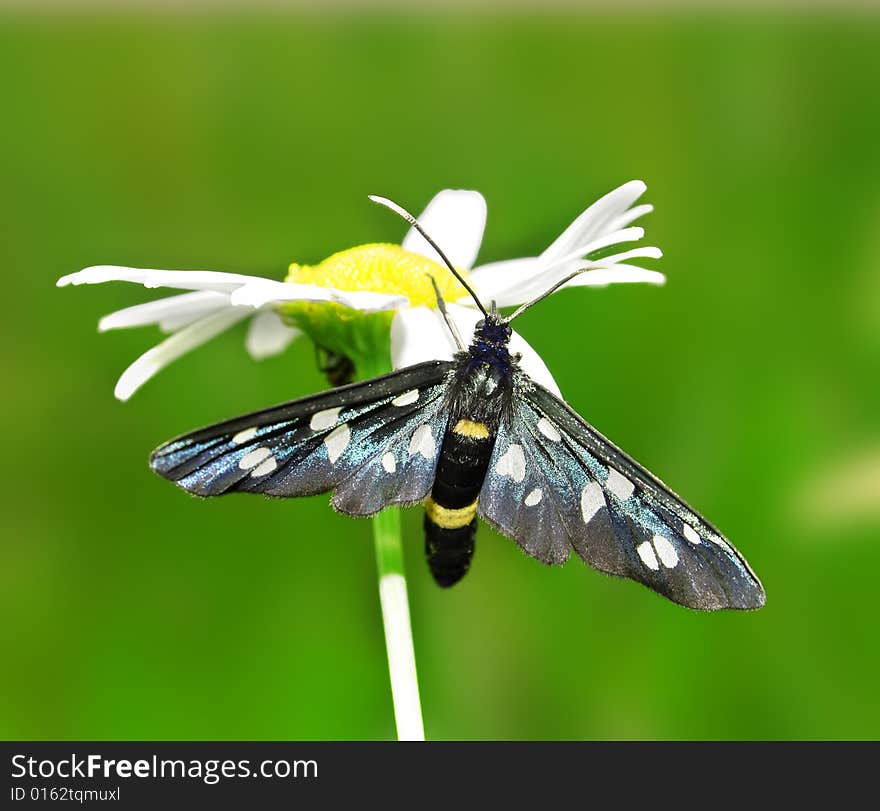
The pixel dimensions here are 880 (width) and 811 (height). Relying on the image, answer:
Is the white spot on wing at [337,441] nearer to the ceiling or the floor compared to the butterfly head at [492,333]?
nearer to the floor

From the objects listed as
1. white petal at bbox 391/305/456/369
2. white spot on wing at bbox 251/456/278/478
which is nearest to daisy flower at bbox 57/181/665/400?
white petal at bbox 391/305/456/369

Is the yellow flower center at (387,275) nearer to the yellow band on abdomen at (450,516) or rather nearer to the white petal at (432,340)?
the white petal at (432,340)

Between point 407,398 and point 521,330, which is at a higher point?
point 521,330

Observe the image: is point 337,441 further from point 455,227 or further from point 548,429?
point 455,227

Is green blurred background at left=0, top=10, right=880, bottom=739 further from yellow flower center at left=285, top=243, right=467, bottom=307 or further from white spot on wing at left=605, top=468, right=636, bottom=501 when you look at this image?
white spot on wing at left=605, top=468, right=636, bottom=501

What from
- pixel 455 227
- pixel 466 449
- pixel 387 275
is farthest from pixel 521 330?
pixel 466 449

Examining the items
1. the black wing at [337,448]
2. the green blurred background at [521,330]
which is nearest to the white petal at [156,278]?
the black wing at [337,448]
